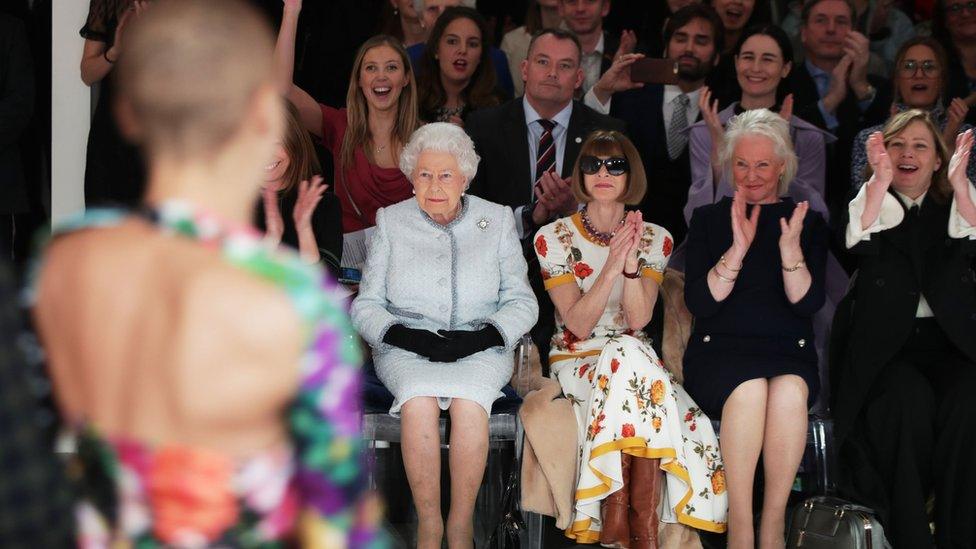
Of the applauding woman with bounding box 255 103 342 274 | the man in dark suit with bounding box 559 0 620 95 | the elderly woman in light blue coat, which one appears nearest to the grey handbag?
the elderly woman in light blue coat

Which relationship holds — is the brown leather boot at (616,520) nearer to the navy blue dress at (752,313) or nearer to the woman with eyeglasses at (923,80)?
the navy blue dress at (752,313)

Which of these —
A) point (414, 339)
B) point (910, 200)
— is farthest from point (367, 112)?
point (910, 200)

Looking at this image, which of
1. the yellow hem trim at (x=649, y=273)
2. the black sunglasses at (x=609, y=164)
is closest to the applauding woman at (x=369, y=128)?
the black sunglasses at (x=609, y=164)

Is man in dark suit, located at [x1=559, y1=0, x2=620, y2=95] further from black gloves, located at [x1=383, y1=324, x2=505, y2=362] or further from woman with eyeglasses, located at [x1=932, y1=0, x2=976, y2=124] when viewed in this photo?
black gloves, located at [x1=383, y1=324, x2=505, y2=362]

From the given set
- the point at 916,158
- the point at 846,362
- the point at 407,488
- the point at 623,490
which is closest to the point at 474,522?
the point at 407,488

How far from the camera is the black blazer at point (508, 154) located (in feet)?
17.9

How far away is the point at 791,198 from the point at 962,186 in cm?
62

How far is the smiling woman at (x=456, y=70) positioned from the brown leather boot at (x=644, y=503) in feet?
6.49

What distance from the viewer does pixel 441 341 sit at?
4504mm

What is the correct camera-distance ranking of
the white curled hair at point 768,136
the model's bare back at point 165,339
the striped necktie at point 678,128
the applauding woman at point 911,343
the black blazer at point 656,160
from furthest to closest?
1. the striped necktie at point 678,128
2. the black blazer at point 656,160
3. the white curled hair at point 768,136
4. the applauding woman at point 911,343
5. the model's bare back at point 165,339

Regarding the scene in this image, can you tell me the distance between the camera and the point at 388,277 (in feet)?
15.5

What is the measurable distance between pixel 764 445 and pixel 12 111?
11.0ft

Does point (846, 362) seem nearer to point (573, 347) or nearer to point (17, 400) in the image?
point (573, 347)

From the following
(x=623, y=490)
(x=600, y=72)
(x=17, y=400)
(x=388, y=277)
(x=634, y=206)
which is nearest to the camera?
(x=17, y=400)
